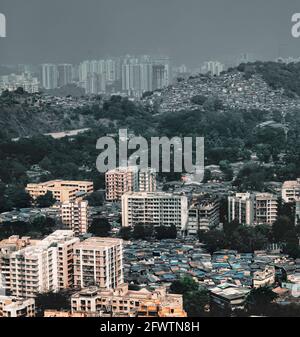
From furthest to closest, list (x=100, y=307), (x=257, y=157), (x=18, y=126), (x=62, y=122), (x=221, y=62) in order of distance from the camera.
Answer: (x=221, y=62) < (x=62, y=122) < (x=18, y=126) < (x=257, y=157) < (x=100, y=307)

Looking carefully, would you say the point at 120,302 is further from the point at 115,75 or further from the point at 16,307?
the point at 115,75

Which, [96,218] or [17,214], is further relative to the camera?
[17,214]

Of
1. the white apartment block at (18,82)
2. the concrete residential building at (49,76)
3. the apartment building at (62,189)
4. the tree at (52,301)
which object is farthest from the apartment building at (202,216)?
the concrete residential building at (49,76)

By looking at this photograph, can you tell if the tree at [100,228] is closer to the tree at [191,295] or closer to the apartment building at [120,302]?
the tree at [191,295]

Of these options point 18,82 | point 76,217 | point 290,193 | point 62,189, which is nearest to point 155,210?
point 76,217

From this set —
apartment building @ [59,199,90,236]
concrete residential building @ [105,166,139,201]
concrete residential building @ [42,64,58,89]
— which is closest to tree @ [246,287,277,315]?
apartment building @ [59,199,90,236]

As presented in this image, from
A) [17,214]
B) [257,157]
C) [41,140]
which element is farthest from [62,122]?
[17,214]

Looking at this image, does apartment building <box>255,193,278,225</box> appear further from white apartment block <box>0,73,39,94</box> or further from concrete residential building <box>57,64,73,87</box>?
concrete residential building <box>57,64,73,87</box>
